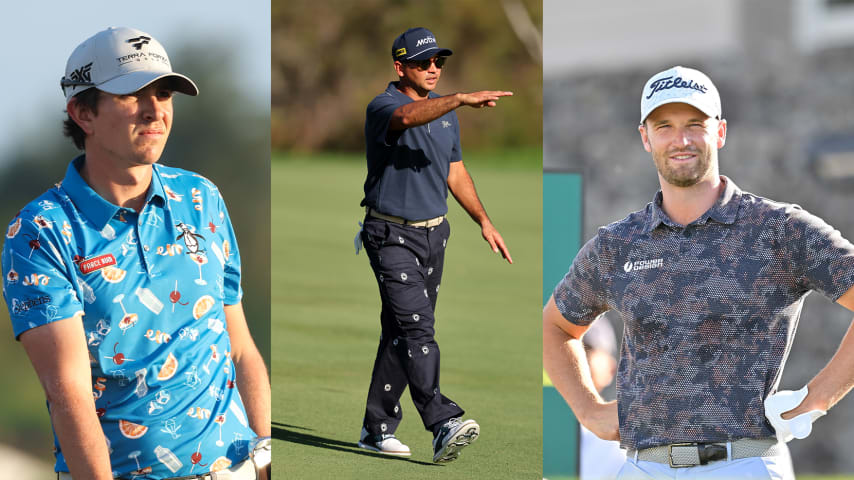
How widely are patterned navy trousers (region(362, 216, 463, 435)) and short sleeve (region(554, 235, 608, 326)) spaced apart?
1787 millimetres

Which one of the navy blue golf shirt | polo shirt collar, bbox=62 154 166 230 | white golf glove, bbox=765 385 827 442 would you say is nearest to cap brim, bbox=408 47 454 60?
the navy blue golf shirt

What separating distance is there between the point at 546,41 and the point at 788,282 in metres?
3.63

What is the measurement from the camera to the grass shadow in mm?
5359

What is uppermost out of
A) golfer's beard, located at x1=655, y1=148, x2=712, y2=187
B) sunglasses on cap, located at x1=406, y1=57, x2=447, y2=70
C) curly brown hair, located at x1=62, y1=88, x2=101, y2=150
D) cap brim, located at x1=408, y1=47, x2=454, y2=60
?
cap brim, located at x1=408, y1=47, x2=454, y2=60

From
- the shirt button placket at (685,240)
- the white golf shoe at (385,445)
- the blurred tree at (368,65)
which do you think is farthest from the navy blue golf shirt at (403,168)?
the blurred tree at (368,65)

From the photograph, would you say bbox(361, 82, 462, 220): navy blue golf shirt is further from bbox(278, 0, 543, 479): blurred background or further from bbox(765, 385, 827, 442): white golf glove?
bbox(765, 385, 827, 442): white golf glove

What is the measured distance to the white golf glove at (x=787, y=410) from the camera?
9.83ft

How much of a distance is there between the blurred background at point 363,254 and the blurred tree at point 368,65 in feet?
0.13

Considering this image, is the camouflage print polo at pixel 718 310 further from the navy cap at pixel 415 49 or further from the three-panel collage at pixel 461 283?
the navy cap at pixel 415 49

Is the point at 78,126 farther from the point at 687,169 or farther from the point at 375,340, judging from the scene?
the point at 375,340

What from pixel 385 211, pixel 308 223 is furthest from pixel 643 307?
pixel 308 223

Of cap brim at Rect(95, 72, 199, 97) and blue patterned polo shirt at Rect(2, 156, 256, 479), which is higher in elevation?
cap brim at Rect(95, 72, 199, 97)

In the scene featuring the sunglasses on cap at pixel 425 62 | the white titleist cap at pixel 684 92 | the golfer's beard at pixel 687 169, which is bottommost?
the golfer's beard at pixel 687 169

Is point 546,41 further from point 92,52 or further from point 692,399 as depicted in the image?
point 92,52
